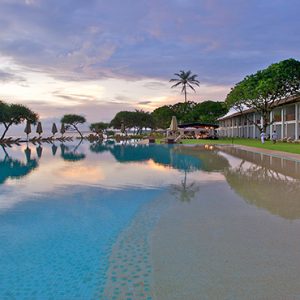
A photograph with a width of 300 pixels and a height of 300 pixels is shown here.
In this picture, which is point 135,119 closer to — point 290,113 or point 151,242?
point 290,113

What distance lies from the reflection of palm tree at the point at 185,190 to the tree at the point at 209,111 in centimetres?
5993

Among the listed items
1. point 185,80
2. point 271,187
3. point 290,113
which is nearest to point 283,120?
point 290,113

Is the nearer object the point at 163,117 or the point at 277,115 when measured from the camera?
the point at 277,115

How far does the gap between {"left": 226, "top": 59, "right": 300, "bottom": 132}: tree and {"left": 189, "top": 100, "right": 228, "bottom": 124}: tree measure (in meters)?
30.5

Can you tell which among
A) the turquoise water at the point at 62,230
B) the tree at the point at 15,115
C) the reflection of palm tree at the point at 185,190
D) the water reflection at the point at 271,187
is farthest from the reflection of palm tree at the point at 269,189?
the tree at the point at 15,115

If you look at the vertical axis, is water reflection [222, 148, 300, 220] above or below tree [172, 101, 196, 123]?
below

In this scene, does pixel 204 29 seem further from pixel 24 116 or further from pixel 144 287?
A: pixel 24 116

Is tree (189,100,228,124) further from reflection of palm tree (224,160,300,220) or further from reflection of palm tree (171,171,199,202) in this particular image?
reflection of palm tree (171,171,199,202)

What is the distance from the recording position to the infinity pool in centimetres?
341

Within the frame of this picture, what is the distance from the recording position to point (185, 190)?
8.74 meters

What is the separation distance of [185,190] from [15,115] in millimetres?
38606

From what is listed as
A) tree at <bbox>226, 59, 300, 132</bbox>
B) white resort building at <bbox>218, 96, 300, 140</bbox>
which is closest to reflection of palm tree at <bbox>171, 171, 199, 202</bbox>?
tree at <bbox>226, 59, 300, 132</bbox>

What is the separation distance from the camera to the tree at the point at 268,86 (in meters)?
34.1

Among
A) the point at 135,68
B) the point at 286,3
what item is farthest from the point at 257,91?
the point at 286,3
